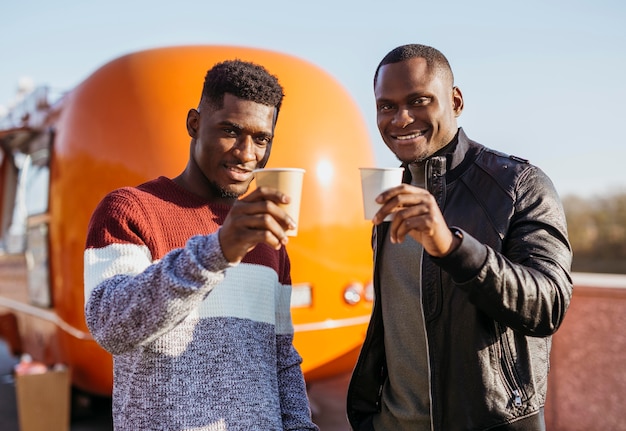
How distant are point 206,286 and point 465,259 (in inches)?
24.8

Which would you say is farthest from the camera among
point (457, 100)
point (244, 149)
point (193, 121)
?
point (457, 100)

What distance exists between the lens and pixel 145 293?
1463 millimetres

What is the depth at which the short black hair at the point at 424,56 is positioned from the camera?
6.91 ft

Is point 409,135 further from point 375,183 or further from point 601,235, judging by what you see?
point 601,235

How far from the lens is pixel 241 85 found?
191 cm

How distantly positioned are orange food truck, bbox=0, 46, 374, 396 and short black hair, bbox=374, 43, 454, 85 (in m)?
2.25

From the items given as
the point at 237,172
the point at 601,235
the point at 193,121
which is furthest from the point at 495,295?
the point at 601,235

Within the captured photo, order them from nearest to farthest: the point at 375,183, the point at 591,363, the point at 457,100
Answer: the point at 375,183 → the point at 457,100 → the point at 591,363

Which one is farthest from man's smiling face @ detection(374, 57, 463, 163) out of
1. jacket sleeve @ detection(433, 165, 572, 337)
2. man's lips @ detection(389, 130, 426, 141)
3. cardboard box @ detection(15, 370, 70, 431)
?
cardboard box @ detection(15, 370, 70, 431)

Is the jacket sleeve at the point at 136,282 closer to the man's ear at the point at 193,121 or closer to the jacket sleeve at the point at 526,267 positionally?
the man's ear at the point at 193,121

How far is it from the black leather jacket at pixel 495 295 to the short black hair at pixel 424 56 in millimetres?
307

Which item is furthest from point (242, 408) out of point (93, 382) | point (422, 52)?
point (93, 382)

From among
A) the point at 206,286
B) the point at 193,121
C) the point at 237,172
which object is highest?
the point at 193,121

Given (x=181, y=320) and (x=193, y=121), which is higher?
(x=193, y=121)
